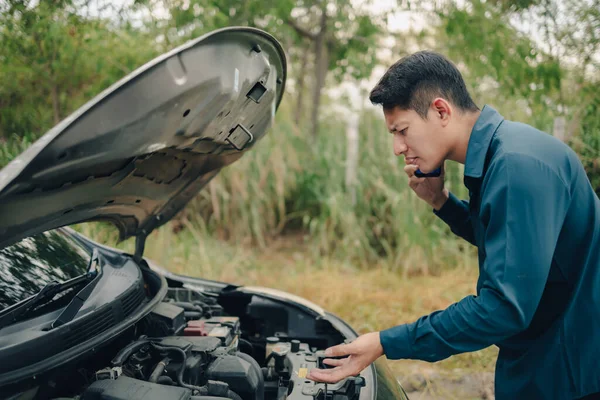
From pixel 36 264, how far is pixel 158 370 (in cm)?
58

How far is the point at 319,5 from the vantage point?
6.88 meters

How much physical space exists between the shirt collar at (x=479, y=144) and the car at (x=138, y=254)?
0.77 meters

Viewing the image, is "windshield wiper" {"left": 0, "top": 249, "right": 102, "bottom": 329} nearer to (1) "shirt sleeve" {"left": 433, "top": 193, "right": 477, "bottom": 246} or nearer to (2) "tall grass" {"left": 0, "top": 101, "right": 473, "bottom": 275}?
(1) "shirt sleeve" {"left": 433, "top": 193, "right": 477, "bottom": 246}

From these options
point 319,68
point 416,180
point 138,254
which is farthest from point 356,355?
point 319,68

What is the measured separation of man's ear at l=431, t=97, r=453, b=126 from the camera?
169cm

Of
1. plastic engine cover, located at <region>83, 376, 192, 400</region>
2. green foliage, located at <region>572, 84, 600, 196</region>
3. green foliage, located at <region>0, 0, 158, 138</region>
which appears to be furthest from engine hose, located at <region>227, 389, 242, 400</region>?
green foliage, located at <region>572, 84, 600, 196</region>

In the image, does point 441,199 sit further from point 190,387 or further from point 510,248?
point 190,387

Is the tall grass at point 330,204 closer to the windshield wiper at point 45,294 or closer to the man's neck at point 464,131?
the man's neck at point 464,131

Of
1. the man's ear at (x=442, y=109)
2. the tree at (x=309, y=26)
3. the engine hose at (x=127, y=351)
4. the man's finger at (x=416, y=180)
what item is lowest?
the engine hose at (x=127, y=351)

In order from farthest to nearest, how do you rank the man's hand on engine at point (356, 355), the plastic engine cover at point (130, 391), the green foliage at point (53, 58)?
the green foliage at point (53, 58)
the man's hand on engine at point (356, 355)
the plastic engine cover at point (130, 391)

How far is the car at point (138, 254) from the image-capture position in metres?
1.44

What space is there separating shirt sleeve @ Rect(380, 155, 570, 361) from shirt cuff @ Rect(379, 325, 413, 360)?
0.10 metres

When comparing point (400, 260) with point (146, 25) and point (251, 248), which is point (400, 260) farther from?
point (146, 25)

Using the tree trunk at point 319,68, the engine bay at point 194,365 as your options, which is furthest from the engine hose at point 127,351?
the tree trunk at point 319,68
